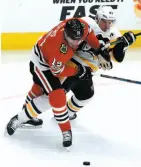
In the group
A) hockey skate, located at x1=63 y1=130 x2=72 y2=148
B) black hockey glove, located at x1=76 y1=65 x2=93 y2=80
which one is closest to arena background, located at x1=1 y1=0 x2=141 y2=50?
black hockey glove, located at x1=76 y1=65 x2=93 y2=80

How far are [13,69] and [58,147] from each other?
1.64 m

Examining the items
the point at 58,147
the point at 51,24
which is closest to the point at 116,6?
the point at 51,24

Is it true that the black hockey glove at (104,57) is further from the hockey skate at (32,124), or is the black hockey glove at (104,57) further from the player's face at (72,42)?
the hockey skate at (32,124)

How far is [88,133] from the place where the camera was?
11.2 feet

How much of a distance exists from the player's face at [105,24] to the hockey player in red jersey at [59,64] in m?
0.08

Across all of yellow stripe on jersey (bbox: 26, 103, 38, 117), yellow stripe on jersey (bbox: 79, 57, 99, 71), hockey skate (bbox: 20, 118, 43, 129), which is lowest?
hockey skate (bbox: 20, 118, 43, 129)

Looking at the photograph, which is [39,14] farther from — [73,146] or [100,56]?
[73,146]

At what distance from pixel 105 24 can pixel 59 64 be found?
1.47ft

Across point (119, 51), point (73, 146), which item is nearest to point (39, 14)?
point (119, 51)

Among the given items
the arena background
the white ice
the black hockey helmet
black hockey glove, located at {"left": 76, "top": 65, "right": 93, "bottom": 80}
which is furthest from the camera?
the arena background

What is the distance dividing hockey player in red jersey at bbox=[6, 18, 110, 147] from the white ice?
0.12m

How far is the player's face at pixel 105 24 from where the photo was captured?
3.16 m

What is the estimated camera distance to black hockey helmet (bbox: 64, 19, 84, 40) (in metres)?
2.88

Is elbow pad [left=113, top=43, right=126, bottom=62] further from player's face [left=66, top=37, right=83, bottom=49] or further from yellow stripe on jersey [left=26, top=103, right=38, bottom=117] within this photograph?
yellow stripe on jersey [left=26, top=103, right=38, bottom=117]
